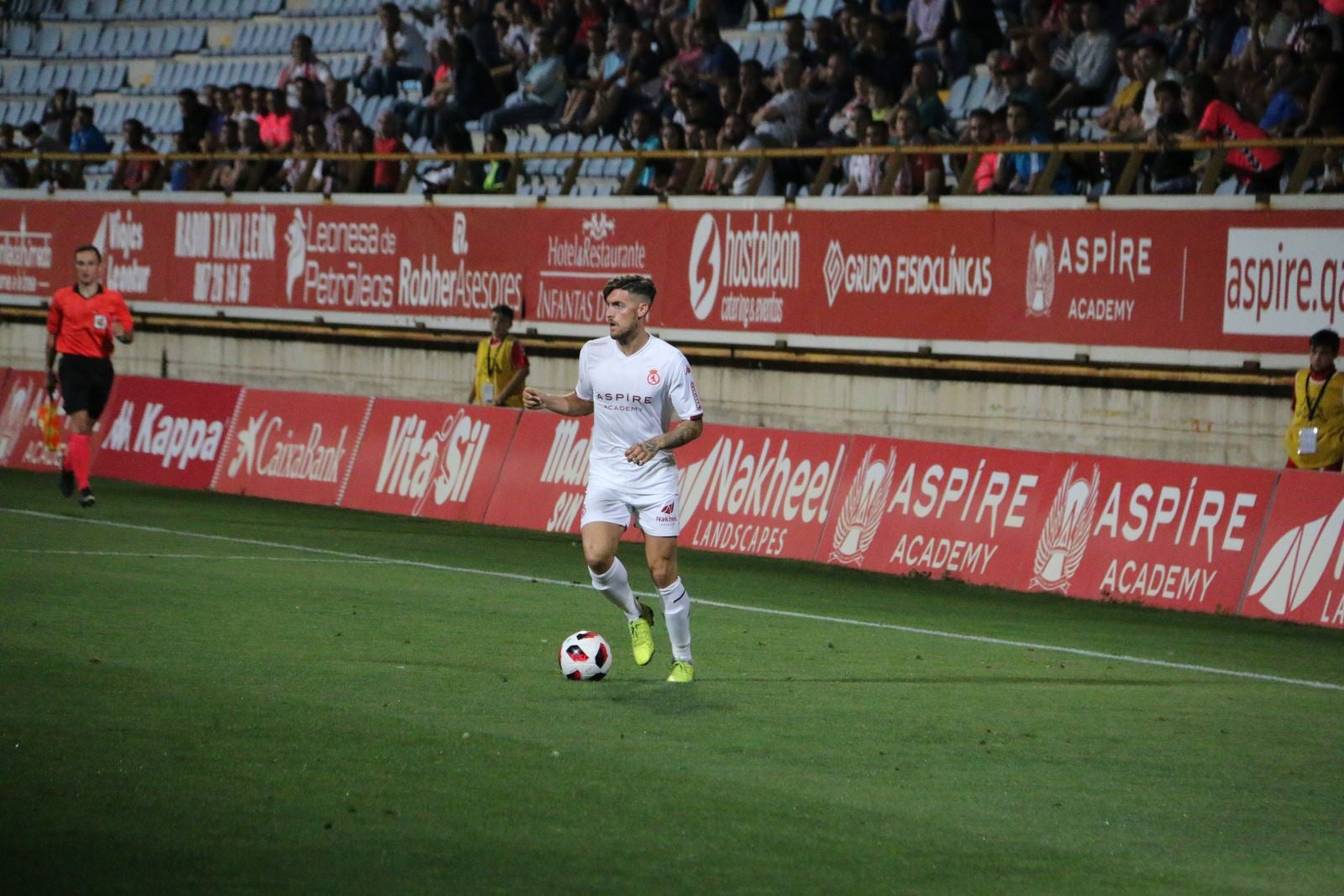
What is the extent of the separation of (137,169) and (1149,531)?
59.7 feet

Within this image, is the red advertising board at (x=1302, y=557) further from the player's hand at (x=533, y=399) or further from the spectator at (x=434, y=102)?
the spectator at (x=434, y=102)

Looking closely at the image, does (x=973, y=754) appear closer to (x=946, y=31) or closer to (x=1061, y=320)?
(x=1061, y=320)

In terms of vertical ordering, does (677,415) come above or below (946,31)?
below

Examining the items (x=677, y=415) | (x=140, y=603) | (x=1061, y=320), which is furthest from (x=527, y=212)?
(x=677, y=415)

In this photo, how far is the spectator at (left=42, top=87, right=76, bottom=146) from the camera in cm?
3288

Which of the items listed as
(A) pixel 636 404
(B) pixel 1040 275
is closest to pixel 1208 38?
(B) pixel 1040 275

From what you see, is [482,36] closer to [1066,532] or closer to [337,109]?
[337,109]

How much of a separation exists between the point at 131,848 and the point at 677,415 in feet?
15.7

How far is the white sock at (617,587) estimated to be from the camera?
10938 millimetres

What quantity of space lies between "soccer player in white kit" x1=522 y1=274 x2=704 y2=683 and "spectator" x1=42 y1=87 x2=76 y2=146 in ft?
78.9

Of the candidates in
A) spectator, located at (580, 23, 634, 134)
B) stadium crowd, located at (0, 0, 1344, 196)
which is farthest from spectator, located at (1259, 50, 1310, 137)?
spectator, located at (580, 23, 634, 134)

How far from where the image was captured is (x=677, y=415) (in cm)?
1080

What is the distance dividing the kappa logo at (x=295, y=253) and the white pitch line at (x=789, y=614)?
7726 millimetres

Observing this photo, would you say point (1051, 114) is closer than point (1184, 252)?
No
